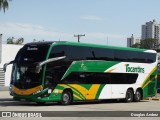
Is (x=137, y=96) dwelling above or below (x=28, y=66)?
below

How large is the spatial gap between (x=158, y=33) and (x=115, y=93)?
137237 millimetres

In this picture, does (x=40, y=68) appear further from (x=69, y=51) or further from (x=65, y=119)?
(x=65, y=119)

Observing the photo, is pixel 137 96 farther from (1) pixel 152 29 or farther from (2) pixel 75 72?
(1) pixel 152 29

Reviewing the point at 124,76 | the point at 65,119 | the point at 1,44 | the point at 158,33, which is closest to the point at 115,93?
the point at 124,76

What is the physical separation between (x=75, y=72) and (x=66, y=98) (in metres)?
1.61

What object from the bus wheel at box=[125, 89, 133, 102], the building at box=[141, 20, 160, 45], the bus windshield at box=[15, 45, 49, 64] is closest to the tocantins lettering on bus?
the bus wheel at box=[125, 89, 133, 102]

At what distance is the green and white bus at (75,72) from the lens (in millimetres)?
24078

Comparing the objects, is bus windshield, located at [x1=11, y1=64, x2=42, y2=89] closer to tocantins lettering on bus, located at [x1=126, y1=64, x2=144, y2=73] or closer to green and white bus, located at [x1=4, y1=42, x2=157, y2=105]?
green and white bus, located at [x1=4, y1=42, x2=157, y2=105]

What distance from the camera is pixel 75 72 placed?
1015 inches

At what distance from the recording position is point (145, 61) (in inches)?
1259

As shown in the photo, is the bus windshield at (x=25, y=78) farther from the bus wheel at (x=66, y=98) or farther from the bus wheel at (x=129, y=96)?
the bus wheel at (x=129, y=96)

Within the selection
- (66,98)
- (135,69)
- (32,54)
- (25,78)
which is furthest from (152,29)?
(25,78)

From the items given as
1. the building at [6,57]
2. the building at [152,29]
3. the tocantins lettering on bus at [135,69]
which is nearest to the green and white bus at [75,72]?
the tocantins lettering on bus at [135,69]

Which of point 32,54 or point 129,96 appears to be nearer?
point 32,54
